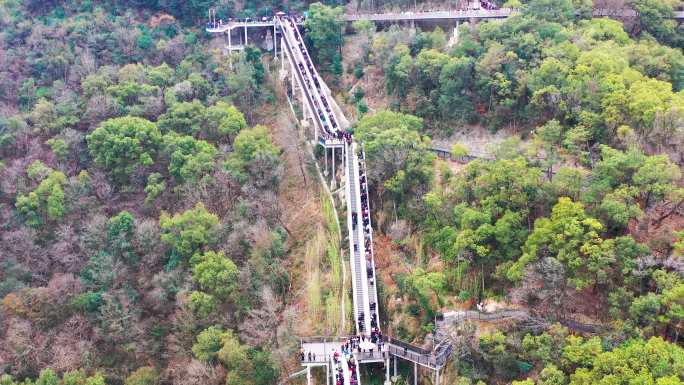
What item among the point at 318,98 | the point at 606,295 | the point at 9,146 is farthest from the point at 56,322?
the point at 606,295

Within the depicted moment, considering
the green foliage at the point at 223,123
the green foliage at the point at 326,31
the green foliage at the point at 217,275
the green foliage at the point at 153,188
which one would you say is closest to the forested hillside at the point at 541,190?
the green foliage at the point at 326,31

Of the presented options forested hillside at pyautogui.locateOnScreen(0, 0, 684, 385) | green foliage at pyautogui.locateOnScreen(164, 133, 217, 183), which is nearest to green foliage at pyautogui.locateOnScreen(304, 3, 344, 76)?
forested hillside at pyautogui.locateOnScreen(0, 0, 684, 385)

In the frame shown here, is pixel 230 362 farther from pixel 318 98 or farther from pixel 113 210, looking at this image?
pixel 318 98

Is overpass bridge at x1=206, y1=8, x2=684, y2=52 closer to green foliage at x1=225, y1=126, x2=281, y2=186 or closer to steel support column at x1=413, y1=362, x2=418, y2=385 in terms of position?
green foliage at x1=225, y1=126, x2=281, y2=186

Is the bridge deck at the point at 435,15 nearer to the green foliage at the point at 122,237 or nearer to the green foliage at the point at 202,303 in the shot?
the green foliage at the point at 122,237

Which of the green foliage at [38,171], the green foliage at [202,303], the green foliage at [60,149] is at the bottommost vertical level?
the green foliage at [202,303]
